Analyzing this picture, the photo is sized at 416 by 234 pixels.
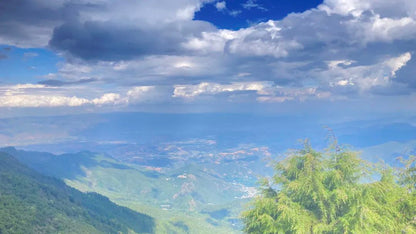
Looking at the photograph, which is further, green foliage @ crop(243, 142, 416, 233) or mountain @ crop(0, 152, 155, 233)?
mountain @ crop(0, 152, 155, 233)

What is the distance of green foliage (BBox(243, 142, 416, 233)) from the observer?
1556 centimetres

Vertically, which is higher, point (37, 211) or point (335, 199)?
point (335, 199)

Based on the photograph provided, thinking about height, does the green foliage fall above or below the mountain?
above

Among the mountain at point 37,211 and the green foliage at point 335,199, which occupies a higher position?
the green foliage at point 335,199

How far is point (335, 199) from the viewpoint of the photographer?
16312 millimetres

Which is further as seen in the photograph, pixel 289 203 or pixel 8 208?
pixel 8 208

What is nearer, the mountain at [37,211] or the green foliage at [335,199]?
the green foliage at [335,199]

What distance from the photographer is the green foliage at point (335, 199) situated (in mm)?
15561

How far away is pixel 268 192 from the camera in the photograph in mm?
19719

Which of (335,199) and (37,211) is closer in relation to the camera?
(335,199)

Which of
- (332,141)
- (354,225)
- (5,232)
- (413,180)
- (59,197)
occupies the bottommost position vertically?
(59,197)

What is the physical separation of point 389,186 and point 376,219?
3.25 m

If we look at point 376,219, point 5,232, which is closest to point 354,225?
point 376,219

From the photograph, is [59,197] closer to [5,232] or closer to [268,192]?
[5,232]
